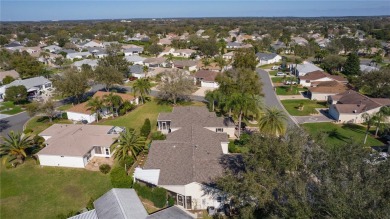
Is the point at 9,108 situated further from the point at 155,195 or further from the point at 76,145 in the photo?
the point at 155,195

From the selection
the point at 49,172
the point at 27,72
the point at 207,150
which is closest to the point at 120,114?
the point at 49,172

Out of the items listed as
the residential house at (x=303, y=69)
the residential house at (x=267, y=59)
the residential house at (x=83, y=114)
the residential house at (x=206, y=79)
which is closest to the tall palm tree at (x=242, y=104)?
the residential house at (x=83, y=114)

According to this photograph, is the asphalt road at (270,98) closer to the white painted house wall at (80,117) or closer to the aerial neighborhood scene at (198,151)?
the aerial neighborhood scene at (198,151)

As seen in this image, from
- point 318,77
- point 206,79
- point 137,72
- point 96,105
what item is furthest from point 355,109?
point 137,72

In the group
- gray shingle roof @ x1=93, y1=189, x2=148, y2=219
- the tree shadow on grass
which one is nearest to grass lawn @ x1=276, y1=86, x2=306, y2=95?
the tree shadow on grass

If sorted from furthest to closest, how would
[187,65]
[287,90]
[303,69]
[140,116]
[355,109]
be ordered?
[187,65] < [303,69] < [287,90] < [140,116] < [355,109]

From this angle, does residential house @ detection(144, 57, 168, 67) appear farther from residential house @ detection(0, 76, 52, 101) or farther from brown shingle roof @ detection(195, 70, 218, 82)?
residential house @ detection(0, 76, 52, 101)

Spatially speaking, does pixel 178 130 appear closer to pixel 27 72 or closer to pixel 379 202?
pixel 379 202
